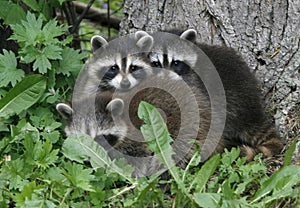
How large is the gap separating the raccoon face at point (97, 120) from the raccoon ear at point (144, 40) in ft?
2.57

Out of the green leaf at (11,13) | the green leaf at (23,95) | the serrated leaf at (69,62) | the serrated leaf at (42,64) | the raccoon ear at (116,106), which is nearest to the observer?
the raccoon ear at (116,106)

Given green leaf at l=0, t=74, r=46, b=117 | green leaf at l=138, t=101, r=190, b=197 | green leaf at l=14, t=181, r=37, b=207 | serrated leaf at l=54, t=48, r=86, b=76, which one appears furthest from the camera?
serrated leaf at l=54, t=48, r=86, b=76

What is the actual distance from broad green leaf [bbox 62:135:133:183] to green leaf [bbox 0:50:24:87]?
38.6 inches

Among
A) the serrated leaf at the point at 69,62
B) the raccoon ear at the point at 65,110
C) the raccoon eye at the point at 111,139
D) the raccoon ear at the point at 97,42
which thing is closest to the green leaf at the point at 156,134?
the raccoon eye at the point at 111,139

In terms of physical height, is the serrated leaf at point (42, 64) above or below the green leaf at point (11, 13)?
below

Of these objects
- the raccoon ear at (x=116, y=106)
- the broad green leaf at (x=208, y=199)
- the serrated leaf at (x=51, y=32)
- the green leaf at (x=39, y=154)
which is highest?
the broad green leaf at (x=208, y=199)

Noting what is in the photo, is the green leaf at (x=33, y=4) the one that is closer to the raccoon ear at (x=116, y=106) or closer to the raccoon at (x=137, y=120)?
the raccoon at (x=137, y=120)

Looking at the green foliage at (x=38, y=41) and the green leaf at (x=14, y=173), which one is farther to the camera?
the green foliage at (x=38, y=41)

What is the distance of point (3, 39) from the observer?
6.95 metres

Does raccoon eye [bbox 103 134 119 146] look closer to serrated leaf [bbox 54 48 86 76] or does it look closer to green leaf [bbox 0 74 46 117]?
green leaf [bbox 0 74 46 117]

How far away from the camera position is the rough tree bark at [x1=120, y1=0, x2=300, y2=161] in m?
6.42

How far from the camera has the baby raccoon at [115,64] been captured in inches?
251

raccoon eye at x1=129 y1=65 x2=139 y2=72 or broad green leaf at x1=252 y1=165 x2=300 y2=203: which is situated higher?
broad green leaf at x1=252 y1=165 x2=300 y2=203

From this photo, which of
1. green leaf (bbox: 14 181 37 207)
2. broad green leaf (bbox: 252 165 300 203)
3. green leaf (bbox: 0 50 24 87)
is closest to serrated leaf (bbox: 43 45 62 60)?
green leaf (bbox: 0 50 24 87)
